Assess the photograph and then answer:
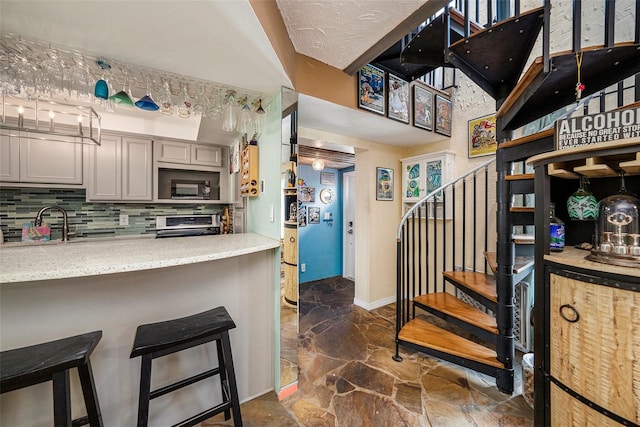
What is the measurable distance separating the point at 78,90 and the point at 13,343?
5.05 ft

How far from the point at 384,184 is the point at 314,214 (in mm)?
1544

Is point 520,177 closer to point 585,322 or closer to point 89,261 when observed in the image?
point 585,322

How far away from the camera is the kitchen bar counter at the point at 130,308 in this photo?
102 centimetres

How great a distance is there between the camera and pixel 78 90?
1602 millimetres

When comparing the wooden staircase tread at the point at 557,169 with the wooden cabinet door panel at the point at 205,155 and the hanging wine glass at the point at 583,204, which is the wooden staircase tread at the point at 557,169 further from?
the wooden cabinet door panel at the point at 205,155

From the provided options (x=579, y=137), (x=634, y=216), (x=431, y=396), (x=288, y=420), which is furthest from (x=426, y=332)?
(x=579, y=137)

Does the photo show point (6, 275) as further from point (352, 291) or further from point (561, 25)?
point (561, 25)

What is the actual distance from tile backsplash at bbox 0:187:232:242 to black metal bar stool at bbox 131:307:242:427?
2447mm

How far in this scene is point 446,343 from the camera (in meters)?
1.86

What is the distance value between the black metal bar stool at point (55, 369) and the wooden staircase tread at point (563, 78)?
235 centimetres

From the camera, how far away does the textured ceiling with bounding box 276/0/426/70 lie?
1.31m

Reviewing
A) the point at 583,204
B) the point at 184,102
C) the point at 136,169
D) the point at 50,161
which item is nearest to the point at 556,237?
the point at 583,204

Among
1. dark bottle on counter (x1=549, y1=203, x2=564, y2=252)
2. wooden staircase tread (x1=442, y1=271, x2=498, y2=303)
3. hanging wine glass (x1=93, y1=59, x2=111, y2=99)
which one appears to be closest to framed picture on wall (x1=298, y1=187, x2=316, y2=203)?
wooden staircase tread (x1=442, y1=271, x2=498, y2=303)

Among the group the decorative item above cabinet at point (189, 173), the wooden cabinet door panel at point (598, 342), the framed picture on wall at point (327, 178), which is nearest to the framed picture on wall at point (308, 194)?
the framed picture on wall at point (327, 178)
